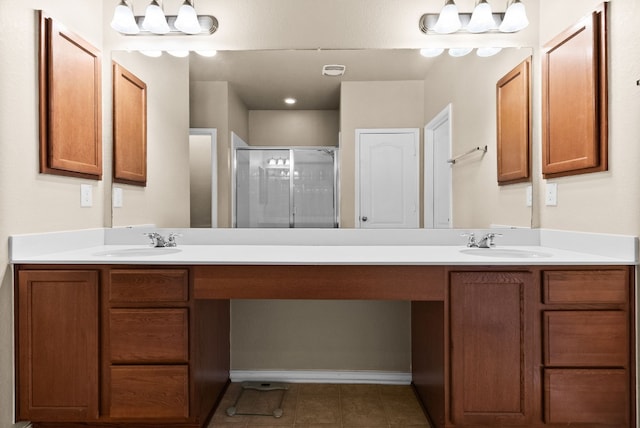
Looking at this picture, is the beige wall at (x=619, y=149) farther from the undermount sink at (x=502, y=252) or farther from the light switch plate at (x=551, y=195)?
the undermount sink at (x=502, y=252)

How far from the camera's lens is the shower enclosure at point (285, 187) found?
2.18 meters

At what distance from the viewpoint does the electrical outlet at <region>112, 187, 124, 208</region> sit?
2.19 metres

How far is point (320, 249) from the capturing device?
2.02m

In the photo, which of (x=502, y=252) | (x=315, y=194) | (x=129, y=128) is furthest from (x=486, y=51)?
(x=129, y=128)

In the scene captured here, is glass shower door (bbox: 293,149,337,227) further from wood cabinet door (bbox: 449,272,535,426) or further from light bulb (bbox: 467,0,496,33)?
light bulb (bbox: 467,0,496,33)

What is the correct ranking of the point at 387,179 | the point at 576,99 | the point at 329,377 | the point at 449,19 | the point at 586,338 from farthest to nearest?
the point at 329,377 < the point at 387,179 < the point at 449,19 < the point at 576,99 < the point at 586,338

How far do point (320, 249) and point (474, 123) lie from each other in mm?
1085

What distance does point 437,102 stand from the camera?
2.15 m

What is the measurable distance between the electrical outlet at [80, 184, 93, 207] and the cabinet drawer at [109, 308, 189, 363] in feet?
2.29

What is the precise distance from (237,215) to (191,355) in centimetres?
81

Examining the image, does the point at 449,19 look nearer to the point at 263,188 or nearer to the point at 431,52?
the point at 431,52

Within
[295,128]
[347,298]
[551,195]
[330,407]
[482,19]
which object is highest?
[482,19]

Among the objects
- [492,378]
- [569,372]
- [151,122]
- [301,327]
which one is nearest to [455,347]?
[492,378]

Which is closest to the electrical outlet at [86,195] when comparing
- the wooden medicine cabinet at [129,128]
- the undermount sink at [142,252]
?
the wooden medicine cabinet at [129,128]
